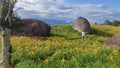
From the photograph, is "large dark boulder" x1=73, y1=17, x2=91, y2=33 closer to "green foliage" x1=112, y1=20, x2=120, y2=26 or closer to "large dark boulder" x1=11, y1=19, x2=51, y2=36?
"large dark boulder" x1=11, y1=19, x2=51, y2=36

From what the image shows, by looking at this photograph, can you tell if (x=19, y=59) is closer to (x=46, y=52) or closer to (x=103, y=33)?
(x=46, y=52)

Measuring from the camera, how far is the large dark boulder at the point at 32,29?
33062mm

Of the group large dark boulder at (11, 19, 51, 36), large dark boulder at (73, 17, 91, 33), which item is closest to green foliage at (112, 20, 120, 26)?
large dark boulder at (73, 17, 91, 33)

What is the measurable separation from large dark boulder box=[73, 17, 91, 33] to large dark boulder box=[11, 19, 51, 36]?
784 centimetres

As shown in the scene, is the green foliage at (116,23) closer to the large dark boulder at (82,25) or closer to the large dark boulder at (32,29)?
the large dark boulder at (82,25)

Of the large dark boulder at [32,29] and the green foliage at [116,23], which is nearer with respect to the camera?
the large dark boulder at [32,29]

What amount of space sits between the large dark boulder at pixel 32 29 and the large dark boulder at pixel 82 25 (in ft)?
25.7

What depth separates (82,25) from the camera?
4275cm

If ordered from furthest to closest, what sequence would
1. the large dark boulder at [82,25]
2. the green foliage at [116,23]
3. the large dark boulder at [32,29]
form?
the green foliage at [116,23], the large dark boulder at [82,25], the large dark boulder at [32,29]

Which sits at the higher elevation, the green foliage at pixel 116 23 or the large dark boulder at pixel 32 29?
the large dark boulder at pixel 32 29

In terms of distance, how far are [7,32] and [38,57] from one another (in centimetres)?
345

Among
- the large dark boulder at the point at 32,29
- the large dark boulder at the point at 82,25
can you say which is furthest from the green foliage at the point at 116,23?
the large dark boulder at the point at 32,29

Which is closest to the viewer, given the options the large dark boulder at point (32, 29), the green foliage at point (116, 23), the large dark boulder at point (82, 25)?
the large dark boulder at point (32, 29)

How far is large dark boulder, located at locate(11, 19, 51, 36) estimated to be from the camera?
3306 centimetres
